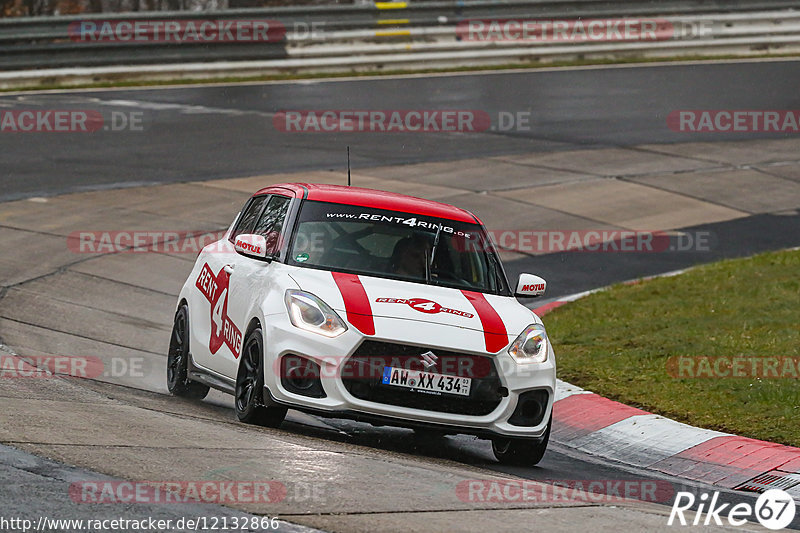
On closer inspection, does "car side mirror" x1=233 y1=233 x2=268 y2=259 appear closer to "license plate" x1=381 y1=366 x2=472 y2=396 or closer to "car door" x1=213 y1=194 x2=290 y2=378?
"car door" x1=213 y1=194 x2=290 y2=378

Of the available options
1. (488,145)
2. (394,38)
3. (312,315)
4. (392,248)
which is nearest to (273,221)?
(392,248)

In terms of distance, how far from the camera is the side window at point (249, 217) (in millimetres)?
9477

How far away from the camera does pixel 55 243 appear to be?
14.6 m

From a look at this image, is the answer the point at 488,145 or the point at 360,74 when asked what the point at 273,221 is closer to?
the point at 488,145

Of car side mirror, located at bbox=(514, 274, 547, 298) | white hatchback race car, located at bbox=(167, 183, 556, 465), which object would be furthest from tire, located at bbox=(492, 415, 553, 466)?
car side mirror, located at bbox=(514, 274, 547, 298)

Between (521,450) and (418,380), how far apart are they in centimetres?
97

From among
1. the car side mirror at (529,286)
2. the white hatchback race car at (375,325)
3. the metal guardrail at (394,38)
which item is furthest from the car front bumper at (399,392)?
the metal guardrail at (394,38)

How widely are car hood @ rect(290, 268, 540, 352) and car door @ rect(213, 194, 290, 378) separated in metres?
0.31

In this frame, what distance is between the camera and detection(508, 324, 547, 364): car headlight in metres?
7.82

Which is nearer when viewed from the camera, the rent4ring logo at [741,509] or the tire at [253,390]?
the rent4ring logo at [741,509]

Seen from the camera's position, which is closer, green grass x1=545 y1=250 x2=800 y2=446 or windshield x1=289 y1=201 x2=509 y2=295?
windshield x1=289 y1=201 x2=509 y2=295

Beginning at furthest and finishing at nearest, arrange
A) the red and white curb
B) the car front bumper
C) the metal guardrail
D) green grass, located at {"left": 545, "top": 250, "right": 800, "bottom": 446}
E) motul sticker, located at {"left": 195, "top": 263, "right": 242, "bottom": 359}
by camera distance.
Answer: the metal guardrail < green grass, located at {"left": 545, "top": 250, "right": 800, "bottom": 446} < motul sticker, located at {"left": 195, "top": 263, "right": 242, "bottom": 359} < the red and white curb < the car front bumper

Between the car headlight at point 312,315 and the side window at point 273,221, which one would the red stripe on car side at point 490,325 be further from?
the side window at point 273,221

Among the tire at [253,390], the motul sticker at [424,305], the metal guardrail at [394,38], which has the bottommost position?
the tire at [253,390]
